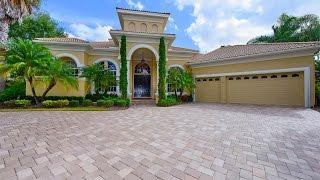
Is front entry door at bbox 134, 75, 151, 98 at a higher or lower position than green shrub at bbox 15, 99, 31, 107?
higher

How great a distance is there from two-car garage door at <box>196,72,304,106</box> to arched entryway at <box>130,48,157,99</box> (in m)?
4.72

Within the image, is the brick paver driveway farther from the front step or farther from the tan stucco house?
the front step

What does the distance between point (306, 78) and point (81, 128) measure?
14.6 metres

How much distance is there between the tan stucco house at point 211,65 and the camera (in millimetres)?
14508

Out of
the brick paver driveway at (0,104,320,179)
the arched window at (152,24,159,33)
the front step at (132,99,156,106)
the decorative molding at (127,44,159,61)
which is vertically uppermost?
the arched window at (152,24,159,33)

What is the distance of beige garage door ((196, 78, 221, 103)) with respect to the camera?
18.8m

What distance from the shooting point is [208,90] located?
64.0 feet

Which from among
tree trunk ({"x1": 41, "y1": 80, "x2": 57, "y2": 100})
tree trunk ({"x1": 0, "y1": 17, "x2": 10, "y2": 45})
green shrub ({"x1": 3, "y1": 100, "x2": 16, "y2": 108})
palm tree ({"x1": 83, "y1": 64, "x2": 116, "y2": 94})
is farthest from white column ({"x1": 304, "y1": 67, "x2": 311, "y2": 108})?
tree trunk ({"x1": 0, "y1": 17, "x2": 10, "y2": 45})

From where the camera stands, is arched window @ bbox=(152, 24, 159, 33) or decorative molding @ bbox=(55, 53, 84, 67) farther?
arched window @ bbox=(152, 24, 159, 33)

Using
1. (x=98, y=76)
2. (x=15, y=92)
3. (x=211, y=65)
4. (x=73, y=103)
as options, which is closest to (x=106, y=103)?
(x=73, y=103)

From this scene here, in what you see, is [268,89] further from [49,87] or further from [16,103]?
[16,103]

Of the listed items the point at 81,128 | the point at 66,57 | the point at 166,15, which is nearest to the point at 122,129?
the point at 81,128

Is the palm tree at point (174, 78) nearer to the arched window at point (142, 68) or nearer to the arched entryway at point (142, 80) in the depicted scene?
the arched entryway at point (142, 80)

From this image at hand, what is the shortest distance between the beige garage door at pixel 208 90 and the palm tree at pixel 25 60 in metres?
13.3
